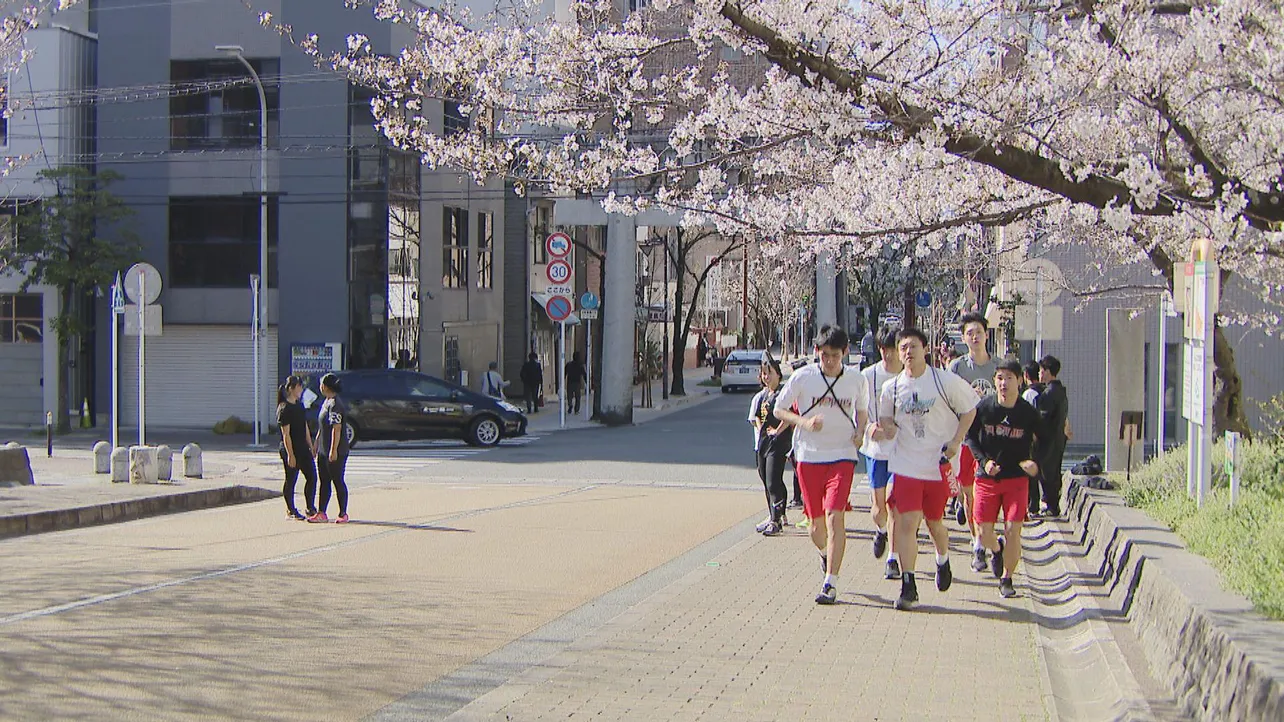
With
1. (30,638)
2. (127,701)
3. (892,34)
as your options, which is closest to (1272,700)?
(127,701)

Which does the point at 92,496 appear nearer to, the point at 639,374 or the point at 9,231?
the point at 9,231

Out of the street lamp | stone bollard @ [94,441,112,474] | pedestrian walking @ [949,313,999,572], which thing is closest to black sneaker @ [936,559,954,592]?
pedestrian walking @ [949,313,999,572]

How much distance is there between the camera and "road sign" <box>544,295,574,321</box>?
104 ft

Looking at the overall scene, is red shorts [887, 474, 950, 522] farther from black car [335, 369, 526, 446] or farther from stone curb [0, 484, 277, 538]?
black car [335, 369, 526, 446]

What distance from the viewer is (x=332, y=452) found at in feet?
48.6

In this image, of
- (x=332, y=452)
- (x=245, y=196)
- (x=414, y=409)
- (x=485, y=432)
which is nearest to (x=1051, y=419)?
(x=332, y=452)

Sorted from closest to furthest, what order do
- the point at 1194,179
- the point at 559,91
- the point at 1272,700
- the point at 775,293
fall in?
the point at 1272,700 → the point at 1194,179 → the point at 559,91 → the point at 775,293

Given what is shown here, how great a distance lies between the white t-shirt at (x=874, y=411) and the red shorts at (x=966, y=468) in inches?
66.8

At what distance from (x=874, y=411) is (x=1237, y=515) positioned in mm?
2476

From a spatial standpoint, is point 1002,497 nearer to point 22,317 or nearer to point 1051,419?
point 1051,419

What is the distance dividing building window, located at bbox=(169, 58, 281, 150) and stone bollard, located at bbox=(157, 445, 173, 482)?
15.3m

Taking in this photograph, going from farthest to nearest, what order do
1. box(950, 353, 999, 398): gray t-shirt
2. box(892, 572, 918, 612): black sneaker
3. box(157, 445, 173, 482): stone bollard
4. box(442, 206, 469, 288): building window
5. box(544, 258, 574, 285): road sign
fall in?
1. box(442, 206, 469, 288): building window
2. box(544, 258, 574, 285): road sign
3. box(157, 445, 173, 482): stone bollard
4. box(950, 353, 999, 398): gray t-shirt
5. box(892, 572, 918, 612): black sneaker

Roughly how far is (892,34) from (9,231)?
27.4 metres

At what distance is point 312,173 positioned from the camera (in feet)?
107
